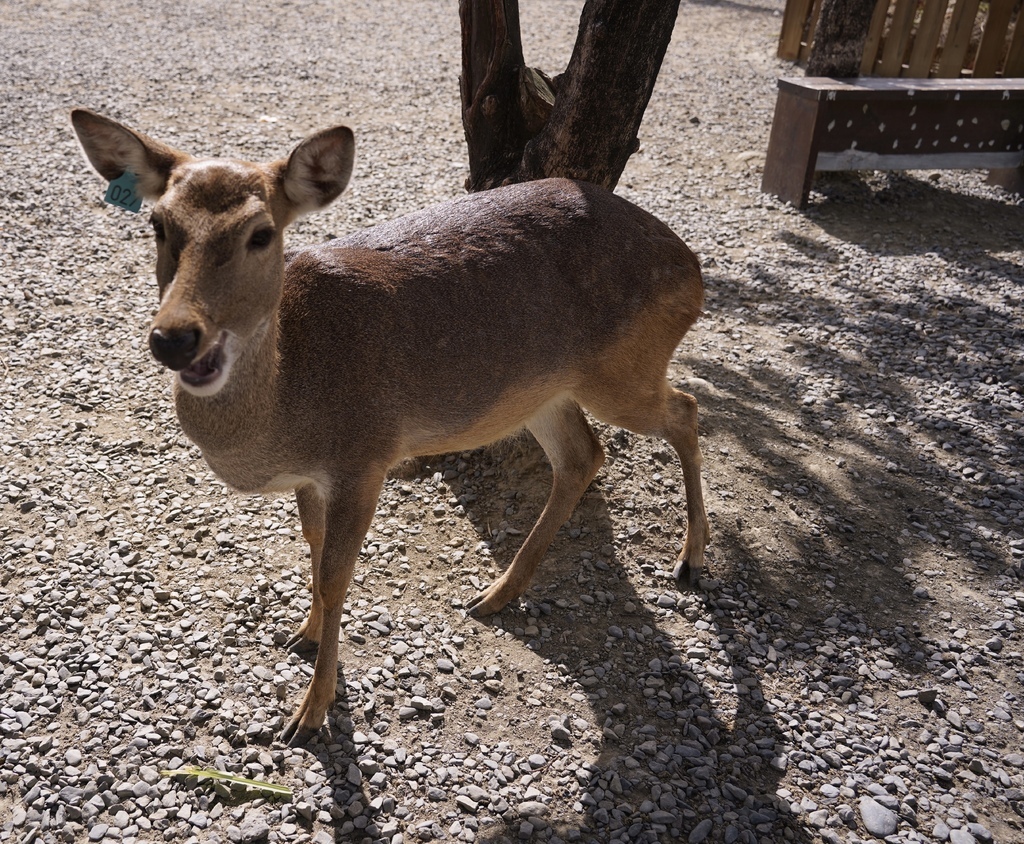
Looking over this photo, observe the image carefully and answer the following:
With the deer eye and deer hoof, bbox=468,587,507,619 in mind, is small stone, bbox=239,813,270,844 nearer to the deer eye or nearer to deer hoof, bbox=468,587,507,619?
deer hoof, bbox=468,587,507,619

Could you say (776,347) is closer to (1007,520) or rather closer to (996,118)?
(1007,520)

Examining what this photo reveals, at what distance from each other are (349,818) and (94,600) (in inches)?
63.6

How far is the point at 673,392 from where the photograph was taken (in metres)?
4.09

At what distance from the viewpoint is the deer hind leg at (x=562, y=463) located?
405 cm

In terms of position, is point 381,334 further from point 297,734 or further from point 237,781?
point 237,781

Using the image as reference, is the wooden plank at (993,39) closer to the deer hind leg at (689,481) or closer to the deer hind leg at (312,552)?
the deer hind leg at (689,481)

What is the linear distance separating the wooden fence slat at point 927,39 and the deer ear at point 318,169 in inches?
408

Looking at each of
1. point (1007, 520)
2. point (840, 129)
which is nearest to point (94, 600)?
point (1007, 520)

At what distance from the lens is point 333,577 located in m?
3.23

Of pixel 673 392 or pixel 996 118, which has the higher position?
pixel 996 118

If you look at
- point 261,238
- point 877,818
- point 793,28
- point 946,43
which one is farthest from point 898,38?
point 261,238

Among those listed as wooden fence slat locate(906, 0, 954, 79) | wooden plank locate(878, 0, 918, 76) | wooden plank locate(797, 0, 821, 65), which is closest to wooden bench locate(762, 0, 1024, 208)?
wooden fence slat locate(906, 0, 954, 79)

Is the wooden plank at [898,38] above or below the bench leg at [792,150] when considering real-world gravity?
above

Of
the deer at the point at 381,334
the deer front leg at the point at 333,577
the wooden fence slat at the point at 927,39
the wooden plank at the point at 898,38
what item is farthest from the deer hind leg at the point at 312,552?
the wooden plank at the point at 898,38
